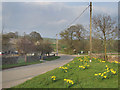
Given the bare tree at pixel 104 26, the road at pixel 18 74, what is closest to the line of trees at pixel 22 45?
the road at pixel 18 74

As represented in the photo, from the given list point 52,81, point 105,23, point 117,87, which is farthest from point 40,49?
point 117,87

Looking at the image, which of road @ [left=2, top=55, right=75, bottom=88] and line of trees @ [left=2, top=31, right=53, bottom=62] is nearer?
road @ [left=2, top=55, right=75, bottom=88]

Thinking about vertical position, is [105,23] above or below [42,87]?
above

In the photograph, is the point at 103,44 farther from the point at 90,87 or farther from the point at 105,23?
the point at 90,87

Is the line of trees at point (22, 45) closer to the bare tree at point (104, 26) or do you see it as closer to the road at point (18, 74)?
the road at point (18, 74)

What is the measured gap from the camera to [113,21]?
1316cm

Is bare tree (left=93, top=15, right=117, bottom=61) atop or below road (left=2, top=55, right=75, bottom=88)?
atop

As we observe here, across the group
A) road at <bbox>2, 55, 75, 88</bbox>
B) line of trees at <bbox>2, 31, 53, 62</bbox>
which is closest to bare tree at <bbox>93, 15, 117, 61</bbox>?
road at <bbox>2, 55, 75, 88</bbox>

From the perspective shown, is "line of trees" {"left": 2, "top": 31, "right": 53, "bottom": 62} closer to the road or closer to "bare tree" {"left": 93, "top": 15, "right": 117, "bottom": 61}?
the road

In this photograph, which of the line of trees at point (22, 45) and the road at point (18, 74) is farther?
the line of trees at point (22, 45)

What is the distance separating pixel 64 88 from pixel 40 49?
74.1 ft

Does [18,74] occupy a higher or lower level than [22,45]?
lower

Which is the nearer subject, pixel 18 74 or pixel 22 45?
pixel 18 74

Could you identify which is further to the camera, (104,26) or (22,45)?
(22,45)
